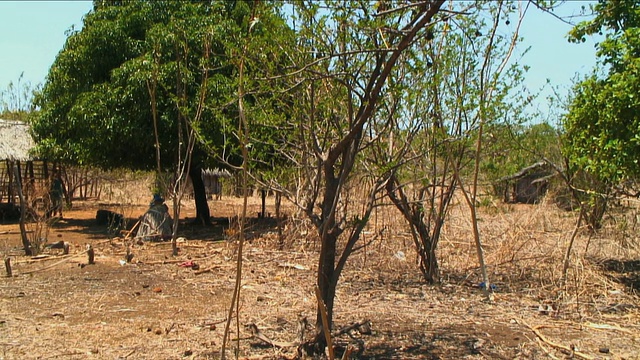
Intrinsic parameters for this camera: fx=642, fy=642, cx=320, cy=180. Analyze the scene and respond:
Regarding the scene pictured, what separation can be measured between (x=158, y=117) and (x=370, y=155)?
640 cm

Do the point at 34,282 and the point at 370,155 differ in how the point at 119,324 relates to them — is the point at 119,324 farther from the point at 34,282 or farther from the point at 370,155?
the point at 370,155

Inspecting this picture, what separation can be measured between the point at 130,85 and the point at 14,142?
578 cm

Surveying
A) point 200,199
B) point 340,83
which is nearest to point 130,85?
point 200,199

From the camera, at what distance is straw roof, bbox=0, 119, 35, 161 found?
15.9 metres

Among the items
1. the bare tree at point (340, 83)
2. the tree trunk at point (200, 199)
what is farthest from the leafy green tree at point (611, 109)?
the tree trunk at point (200, 199)

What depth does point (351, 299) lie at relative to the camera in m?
7.30

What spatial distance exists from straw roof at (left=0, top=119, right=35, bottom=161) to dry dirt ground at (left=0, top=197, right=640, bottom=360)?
5.84 metres

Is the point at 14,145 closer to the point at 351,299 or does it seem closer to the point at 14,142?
the point at 14,142

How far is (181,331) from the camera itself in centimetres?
591

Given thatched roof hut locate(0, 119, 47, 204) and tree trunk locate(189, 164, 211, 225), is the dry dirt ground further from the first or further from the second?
thatched roof hut locate(0, 119, 47, 204)

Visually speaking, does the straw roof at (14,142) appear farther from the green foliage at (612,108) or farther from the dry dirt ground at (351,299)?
the green foliage at (612,108)

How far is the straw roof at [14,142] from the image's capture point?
1594 cm

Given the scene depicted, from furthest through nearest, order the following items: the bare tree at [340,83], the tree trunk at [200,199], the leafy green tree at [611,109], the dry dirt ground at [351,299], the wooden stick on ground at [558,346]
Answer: the tree trunk at [200,199] < the leafy green tree at [611,109] < the dry dirt ground at [351,299] < the wooden stick on ground at [558,346] < the bare tree at [340,83]

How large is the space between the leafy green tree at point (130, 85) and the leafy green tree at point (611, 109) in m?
6.38
